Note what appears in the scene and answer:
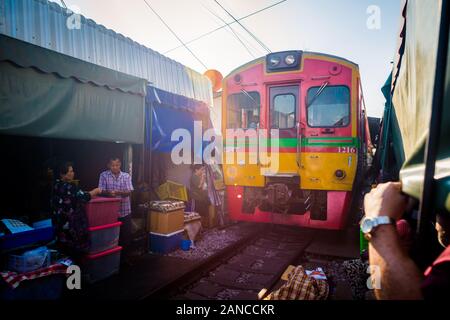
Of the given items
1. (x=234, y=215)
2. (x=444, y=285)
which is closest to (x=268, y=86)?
(x=234, y=215)

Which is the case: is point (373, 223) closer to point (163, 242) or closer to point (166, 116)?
point (163, 242)

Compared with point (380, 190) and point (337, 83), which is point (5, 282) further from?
point (337, 83)

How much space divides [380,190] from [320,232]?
21.6 ft

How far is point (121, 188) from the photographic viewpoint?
5.27m

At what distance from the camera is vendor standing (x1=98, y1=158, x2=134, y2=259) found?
205 inches

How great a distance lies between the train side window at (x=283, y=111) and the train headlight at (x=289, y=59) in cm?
68

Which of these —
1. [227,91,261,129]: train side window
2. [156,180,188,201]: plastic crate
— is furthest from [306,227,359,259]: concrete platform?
[156,180,188,201]: plastic crate

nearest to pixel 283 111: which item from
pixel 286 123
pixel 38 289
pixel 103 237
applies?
pixel 286 123

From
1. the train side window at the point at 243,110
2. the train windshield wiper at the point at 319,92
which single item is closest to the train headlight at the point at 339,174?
the train windshield wiper at the point at 319,92

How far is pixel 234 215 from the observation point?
6.68 metres

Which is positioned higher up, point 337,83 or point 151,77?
point 151,77

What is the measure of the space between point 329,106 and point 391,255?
17.1ft

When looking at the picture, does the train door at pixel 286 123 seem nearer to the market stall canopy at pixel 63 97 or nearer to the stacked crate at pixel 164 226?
the stacked crate at pixel 164 226

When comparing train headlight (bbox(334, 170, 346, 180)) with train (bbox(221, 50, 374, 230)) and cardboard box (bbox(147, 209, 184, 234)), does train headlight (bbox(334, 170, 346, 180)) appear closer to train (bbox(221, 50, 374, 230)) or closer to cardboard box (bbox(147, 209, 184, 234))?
train (bbox(221, 50, 374, 230))
